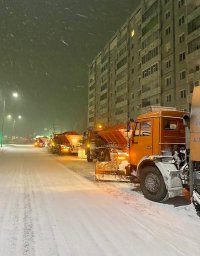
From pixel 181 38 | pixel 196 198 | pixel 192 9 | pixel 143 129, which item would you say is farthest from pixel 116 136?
pixel 181 38

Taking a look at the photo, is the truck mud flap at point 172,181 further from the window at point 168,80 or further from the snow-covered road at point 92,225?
the window at point 168,80

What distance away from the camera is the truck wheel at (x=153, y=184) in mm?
9914

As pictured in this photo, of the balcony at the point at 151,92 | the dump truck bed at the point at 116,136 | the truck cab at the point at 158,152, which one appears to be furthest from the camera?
the balcony at the point at 151,92

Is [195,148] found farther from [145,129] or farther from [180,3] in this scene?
[180,3]

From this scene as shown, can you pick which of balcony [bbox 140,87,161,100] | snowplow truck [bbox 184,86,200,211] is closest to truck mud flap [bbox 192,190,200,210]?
snowplow truck [bbox 184,86,200,211]

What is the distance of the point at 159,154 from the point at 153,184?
0.99 m

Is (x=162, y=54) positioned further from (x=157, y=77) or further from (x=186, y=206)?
(x=186, y=206)

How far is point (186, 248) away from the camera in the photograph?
5.63 meters

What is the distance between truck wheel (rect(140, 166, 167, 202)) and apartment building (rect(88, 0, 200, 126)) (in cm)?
2000

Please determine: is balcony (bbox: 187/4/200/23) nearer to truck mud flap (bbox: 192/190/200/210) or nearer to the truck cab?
the truck cab

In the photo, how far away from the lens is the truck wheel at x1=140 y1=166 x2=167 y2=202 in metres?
9.91

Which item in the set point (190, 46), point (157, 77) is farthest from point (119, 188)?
point (157, 77)

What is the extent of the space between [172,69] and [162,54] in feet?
15.8

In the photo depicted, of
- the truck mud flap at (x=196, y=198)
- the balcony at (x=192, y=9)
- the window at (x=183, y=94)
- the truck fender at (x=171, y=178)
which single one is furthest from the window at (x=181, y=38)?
the truck mud flap at (x=196, y=198)
